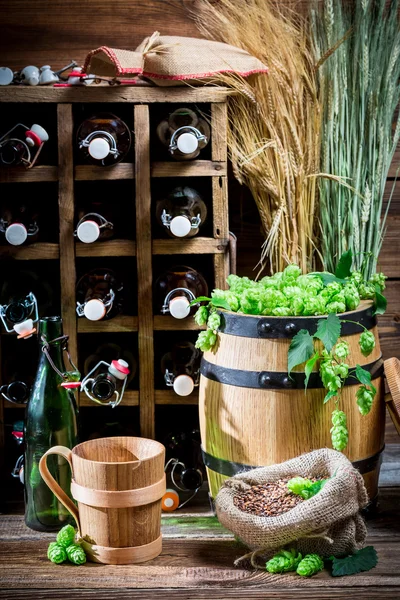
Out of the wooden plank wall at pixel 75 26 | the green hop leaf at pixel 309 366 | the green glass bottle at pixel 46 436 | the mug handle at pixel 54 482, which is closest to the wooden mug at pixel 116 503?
the mug handle at pixel 54 482

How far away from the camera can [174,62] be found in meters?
2.18

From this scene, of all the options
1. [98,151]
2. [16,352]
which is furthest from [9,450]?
[98,151]

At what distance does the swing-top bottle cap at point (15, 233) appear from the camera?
222 centimetres

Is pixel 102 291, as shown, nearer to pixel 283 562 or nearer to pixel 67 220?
pixel 67 220

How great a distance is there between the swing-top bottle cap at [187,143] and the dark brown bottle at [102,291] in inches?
16.9

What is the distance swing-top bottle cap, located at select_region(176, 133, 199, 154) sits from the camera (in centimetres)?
215

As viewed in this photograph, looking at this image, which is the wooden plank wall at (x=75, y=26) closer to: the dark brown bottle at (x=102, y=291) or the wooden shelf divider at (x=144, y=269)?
A: the wooden shelf divider at (x=144, y=269)

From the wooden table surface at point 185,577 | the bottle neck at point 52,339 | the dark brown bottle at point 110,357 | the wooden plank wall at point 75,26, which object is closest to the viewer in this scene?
the wooden table surface at point 185,577

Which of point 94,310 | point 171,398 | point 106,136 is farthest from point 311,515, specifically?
point 106,136

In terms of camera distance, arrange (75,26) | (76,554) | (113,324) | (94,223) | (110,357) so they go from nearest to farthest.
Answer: (76,554) < (94,223) < (113,324) < (110,357) < (75,26)

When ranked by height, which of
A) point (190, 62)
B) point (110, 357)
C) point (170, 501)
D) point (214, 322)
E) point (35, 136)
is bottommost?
point (170, 501)

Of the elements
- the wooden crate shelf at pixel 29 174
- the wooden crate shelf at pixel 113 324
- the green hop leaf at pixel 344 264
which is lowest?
the wooden crate shelf at pixel 113 324

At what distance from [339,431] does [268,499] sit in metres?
0.23

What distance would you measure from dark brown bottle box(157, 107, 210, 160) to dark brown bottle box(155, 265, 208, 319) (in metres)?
0.32
